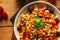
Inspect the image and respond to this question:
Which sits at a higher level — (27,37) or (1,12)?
(1,12)

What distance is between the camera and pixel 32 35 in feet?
3.22

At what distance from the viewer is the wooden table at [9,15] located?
3.41 ft

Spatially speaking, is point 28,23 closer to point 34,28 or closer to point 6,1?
point 34,28

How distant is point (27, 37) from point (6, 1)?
9.5 inches

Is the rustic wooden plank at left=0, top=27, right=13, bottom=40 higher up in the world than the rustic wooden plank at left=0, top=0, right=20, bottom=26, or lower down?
lower down

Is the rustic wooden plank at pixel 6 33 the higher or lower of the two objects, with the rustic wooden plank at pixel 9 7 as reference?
lower

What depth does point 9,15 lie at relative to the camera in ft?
3.49

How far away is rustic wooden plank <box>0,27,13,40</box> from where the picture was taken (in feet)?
3.41

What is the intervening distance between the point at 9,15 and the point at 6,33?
10 cm

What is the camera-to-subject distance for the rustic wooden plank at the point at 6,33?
104 centimetres

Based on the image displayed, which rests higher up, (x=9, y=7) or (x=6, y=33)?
(x=9, y=7)

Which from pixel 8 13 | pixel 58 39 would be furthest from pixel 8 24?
pixel 58 39

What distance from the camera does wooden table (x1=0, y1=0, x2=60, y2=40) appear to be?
1040 mm

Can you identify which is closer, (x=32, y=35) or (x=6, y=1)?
(x=32, y=35)
